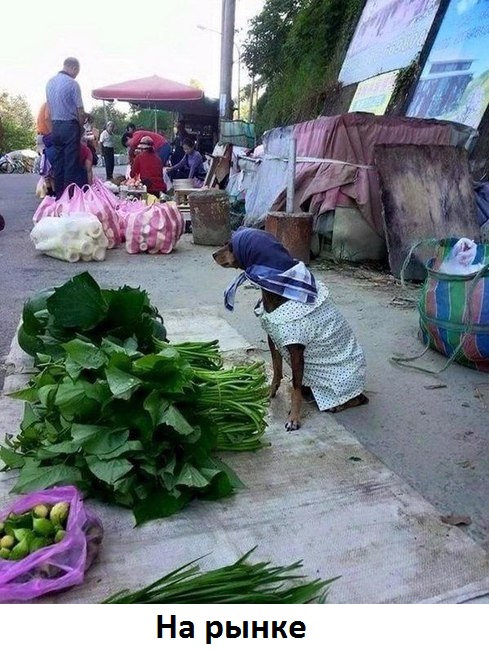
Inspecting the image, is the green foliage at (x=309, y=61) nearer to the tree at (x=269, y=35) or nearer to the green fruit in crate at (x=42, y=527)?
the tree at (x=269, y=35)

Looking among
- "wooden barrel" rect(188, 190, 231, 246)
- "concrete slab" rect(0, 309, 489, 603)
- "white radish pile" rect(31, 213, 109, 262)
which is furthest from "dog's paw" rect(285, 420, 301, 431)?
"wooden barrel" rect(188, 190, 231, 246)

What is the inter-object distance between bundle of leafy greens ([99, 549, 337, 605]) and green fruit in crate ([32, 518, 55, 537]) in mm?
286

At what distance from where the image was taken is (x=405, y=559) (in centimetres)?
195

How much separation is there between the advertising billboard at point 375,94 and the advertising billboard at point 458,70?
77cm

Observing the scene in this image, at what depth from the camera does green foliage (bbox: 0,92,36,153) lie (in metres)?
40.8

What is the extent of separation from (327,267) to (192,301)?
1.77 metres

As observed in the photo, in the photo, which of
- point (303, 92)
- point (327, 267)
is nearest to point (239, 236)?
point (327, 267)

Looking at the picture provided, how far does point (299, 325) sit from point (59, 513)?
143 centimetres

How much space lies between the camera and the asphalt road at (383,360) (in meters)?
2.50

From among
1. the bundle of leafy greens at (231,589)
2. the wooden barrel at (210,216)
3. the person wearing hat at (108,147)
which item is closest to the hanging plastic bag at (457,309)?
the bundle of leafy greens at (231,589)

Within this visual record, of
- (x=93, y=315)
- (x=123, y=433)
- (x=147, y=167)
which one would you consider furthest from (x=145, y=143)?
(x=123, y=433)

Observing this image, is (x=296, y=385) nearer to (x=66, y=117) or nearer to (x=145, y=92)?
(x=66, y=117)

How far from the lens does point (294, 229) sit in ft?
19.8

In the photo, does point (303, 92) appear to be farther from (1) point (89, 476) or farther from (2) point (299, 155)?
(1) point (89, 476)
